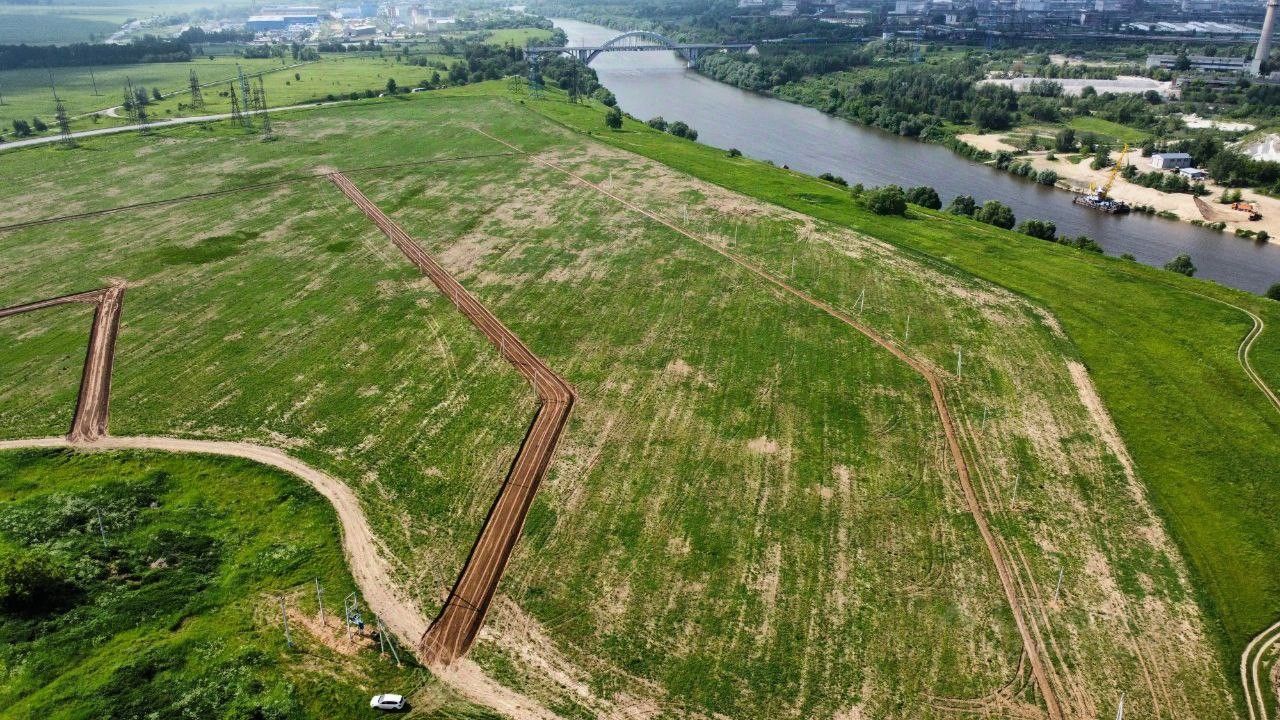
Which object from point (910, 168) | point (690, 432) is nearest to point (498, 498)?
point (690, 432)

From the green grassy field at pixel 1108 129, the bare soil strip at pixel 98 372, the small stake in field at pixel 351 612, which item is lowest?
the small stake in field at pixel 351 612

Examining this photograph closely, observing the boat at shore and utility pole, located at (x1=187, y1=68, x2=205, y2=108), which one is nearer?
the boat at shore

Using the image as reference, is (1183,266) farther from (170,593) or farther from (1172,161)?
(170,593)

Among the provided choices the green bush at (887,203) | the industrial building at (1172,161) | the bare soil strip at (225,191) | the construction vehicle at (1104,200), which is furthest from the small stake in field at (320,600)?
the industrial building at (1172,161)

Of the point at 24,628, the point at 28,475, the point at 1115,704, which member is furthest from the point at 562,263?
the point at 1115,704

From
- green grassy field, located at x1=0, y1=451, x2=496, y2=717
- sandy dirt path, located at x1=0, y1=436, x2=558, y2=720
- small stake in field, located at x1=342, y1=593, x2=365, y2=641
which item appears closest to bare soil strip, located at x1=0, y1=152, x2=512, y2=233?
sandy dirt path, located at x1=0, y1=436, x2=558, y2=720

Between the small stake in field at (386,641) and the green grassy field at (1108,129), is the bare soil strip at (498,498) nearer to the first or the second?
the small stake in field at (386,641)

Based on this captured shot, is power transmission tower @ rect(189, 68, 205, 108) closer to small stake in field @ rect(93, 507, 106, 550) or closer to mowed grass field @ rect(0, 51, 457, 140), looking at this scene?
mowed grass field @ rect(0, 51, 457, 140)
